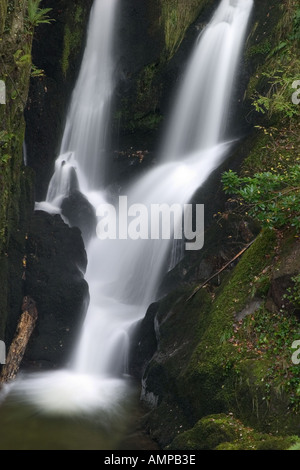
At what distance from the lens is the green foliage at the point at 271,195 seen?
6336 millimetres

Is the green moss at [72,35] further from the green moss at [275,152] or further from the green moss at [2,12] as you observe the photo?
the green moss at [275,152]

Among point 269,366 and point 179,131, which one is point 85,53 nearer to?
point 179,131

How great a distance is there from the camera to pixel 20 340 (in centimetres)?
927

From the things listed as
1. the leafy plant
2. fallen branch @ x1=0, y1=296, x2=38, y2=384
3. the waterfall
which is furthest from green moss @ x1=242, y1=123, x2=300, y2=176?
the waterfall

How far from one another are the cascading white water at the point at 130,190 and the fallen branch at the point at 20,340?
29 cm

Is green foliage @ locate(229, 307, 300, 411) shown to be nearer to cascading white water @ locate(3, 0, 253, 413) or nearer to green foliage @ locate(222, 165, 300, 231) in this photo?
green foliage @ locate(222, 165, 300, 231)

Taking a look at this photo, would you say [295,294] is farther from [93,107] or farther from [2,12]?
[93,107]

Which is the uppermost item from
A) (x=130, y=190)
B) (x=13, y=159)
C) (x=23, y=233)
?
(x=130, y=190)

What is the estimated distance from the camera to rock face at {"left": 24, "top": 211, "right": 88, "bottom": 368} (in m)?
9.61

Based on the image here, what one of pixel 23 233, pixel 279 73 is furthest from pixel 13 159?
pixel 279 73

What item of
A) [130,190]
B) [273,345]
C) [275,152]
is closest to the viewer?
[273,345]

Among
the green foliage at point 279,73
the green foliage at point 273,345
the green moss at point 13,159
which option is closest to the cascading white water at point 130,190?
the green foliage at point 279,73

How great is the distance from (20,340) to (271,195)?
216 inches

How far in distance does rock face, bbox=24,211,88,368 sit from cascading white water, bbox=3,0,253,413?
13.7 inches
